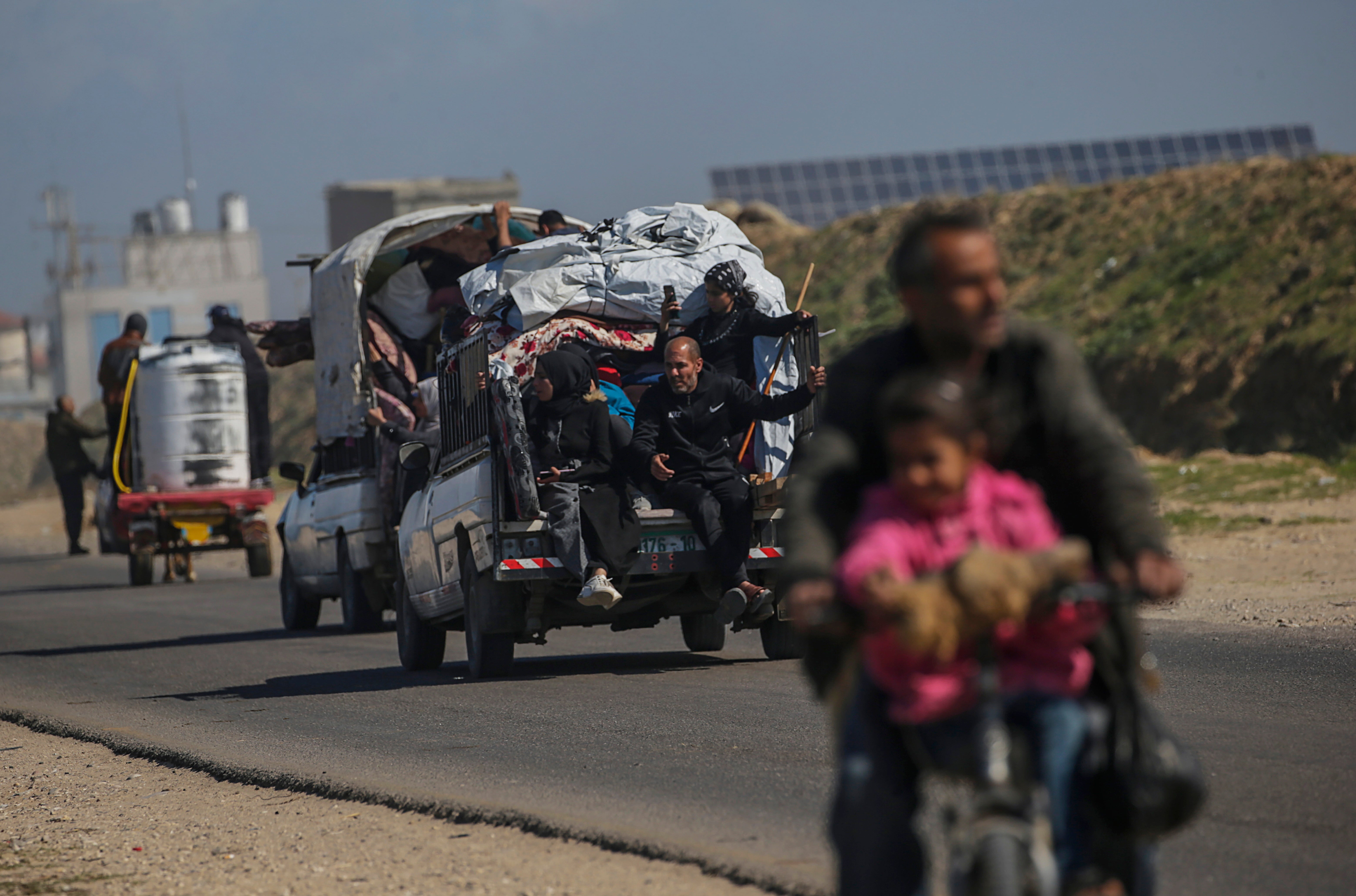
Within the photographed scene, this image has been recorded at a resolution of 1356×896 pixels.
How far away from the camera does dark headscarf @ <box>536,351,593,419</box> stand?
11453 mm

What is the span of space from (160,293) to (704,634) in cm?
7512

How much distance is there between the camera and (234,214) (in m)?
88.4

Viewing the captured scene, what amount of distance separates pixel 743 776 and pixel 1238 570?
34.7 ft

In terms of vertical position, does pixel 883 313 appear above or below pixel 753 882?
above

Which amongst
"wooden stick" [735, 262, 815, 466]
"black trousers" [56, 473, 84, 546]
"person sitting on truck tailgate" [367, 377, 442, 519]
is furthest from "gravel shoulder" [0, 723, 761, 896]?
"black trousers" [56, 473, 84, 546]

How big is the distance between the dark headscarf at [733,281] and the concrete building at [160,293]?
2911 inches

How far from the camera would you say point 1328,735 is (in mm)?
7707

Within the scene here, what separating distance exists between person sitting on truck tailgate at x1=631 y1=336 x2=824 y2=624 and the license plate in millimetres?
96

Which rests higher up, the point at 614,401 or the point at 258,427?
the point at 258,427

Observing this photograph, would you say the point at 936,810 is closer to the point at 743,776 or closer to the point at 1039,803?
the point at 743,776

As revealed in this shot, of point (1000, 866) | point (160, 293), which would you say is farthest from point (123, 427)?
point (160, 293)

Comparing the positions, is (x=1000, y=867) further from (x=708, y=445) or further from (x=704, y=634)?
(x=704, y=634)

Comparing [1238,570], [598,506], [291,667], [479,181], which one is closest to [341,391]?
[291,667]

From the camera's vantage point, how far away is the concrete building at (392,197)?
68.8 metres
